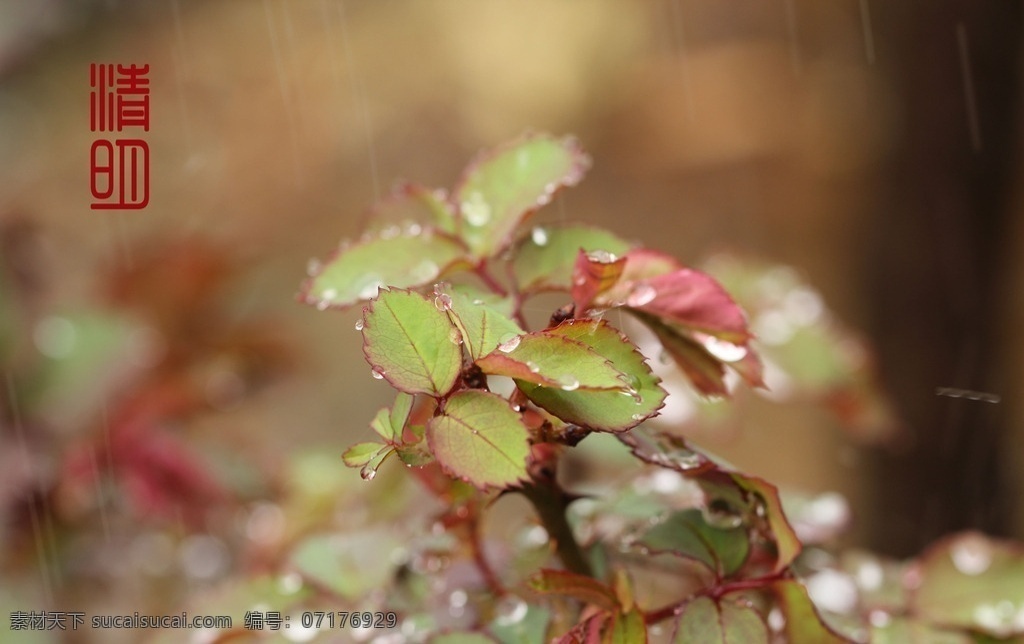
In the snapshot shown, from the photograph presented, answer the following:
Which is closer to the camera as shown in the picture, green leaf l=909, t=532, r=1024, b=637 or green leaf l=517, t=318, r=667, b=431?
green leaf l=517, t=318, r=667, b=431

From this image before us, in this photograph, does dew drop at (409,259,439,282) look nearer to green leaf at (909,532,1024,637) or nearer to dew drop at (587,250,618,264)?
dew drop at (587,250,618,264)

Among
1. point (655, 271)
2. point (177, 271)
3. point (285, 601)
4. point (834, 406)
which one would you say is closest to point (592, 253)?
point (655, 271)

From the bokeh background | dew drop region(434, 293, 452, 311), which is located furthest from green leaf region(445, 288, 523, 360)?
the bokeh background

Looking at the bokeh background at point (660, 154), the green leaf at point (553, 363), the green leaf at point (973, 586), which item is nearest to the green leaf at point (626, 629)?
the green leaf at point (553, 363)

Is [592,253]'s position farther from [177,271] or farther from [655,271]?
[177,271]

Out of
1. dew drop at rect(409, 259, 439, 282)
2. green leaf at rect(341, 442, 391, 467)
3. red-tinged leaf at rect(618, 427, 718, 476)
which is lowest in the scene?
red-tinged leaf at rect(618, 427, 718, 476)

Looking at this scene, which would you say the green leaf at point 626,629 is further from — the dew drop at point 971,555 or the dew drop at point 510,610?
the dew drop at point 971,555
